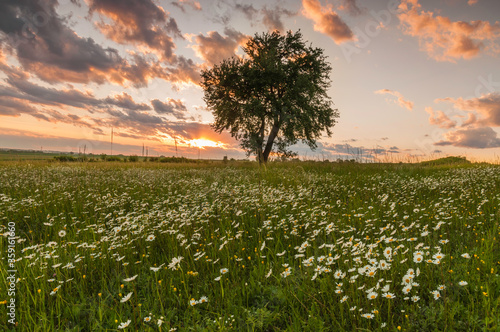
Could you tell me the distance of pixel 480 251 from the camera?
352 centimetres

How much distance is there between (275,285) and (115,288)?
6.85 feet

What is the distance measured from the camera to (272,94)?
90.3ft

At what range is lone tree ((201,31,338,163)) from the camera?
2616 centimetres

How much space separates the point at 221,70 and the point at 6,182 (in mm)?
21269

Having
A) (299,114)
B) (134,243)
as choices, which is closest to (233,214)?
(134,243)

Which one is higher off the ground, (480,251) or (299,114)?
(299,114)

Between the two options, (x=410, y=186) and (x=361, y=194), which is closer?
(x=361, y=194)

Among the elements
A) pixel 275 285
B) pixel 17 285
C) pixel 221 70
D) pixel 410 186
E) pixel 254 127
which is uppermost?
pixel 221 70

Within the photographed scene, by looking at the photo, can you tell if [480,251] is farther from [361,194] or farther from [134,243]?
[134,243]

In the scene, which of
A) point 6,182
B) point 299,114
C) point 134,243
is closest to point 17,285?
point 134,243

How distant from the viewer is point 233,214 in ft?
19.4

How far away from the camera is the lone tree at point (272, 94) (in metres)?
26.2

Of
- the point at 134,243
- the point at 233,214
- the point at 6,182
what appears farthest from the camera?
the point at 6,182

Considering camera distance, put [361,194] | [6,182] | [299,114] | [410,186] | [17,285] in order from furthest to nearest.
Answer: [299,114] → [6,182] → [410,186] → [361,194] → [17,285]
